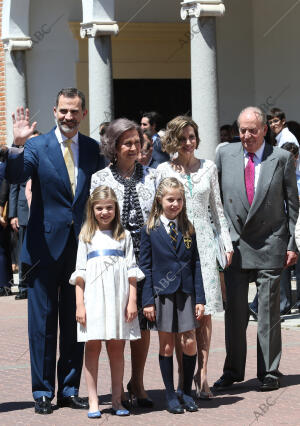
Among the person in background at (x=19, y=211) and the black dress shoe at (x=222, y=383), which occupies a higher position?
the person in background at (x=19, y=211)

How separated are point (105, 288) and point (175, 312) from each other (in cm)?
47

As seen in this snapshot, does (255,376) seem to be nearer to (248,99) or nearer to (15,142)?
(15,142)

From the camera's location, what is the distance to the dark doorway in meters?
17.6

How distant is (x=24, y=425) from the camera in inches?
240

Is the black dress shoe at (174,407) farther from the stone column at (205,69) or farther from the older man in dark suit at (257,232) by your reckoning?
the stone column at (205,69)

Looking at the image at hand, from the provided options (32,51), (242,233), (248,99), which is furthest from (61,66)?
(242,233)

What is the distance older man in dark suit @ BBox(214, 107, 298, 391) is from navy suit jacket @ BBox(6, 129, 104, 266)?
47.8 inches

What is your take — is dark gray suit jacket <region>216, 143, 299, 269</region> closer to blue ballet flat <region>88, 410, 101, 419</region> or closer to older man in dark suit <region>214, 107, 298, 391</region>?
older man in dark suit <region>214, 107, 298, 391</region>

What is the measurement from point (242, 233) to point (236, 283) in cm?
36

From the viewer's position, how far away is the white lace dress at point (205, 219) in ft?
22.4

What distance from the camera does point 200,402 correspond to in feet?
22.0

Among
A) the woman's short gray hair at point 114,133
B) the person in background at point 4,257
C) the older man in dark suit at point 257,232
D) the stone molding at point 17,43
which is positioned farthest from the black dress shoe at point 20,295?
the woman's short gray hair at point 114,133

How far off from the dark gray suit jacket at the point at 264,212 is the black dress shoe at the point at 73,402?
4.91 ft

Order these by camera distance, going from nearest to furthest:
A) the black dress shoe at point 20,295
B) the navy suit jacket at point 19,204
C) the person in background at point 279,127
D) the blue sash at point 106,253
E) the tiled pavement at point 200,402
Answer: the tiled pavement at point 200,402
the blue sash at point 106,253
the person in background at point 279,127
the navy suit jacket at point 19,204
the black dress shoe at point 20,295
